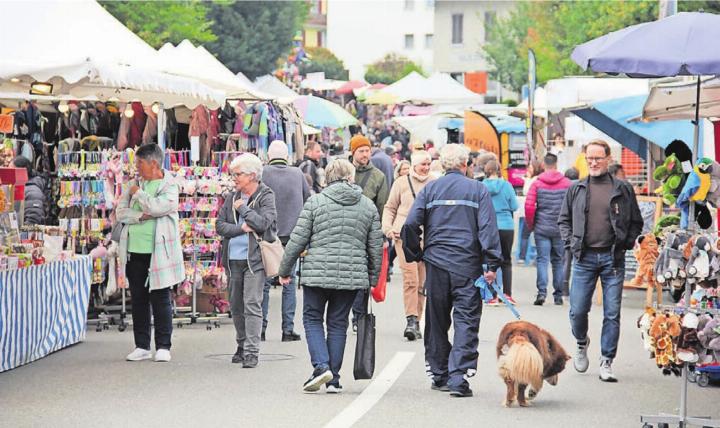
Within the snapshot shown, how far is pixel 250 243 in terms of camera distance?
11.8 meters

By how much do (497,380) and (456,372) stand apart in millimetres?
998

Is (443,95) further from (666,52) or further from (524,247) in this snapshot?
(666,52)

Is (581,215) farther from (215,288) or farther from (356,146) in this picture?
(215,288)

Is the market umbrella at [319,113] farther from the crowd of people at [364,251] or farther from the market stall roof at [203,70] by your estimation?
the crowd of people at [364,251]

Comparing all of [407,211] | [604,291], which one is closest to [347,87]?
[407,211]

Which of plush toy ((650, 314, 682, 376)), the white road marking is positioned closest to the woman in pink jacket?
the white road marking

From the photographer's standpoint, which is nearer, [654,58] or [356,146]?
[654,58]

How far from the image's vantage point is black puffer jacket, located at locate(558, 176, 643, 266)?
11.1m

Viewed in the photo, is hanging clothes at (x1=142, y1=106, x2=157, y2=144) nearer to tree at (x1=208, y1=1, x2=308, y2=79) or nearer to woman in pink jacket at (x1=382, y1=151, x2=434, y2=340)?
woman in pink jacket at (x1=382, y1=151, x2=434, y2=340)

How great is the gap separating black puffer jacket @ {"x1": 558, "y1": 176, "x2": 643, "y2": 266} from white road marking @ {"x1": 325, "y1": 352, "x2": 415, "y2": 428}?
1.84m

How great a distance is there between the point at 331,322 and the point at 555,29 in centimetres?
4606

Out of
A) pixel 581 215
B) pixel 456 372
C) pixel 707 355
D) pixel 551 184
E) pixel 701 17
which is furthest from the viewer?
pixel 551 184

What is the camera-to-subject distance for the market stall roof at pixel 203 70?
55.9ft

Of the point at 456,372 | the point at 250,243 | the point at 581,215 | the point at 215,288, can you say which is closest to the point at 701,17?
the point at 581,215
